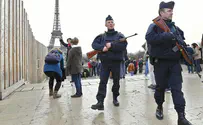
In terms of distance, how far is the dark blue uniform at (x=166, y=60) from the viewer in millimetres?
2465

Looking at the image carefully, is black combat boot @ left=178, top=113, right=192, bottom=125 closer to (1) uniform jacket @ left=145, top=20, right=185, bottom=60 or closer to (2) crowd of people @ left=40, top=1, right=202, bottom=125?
(2) crowd of people @ left=40, top=1, right=202, bottom=125

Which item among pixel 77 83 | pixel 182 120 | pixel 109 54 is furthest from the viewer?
pixel 77 83

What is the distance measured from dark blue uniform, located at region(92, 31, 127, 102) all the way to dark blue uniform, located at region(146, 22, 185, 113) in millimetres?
700

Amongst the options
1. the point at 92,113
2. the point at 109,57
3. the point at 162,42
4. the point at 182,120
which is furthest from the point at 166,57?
the point at 92,113

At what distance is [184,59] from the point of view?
2.64 m

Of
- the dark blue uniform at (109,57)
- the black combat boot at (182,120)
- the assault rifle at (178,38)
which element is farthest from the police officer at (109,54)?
the black combat boot at (182,120)

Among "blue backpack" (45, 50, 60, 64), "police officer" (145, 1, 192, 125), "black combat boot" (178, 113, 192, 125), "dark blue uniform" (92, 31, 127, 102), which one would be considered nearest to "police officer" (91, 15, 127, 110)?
"dark blue uniform" (92, 31, 127, 102)

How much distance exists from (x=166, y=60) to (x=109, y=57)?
1.01 metres

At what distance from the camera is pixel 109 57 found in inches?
128

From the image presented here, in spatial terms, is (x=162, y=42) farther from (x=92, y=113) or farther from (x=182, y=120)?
(x=92, y=113)

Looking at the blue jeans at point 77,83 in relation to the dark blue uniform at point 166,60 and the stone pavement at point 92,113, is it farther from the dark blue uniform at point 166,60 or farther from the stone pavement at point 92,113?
the dark blue uniform at point 166,60

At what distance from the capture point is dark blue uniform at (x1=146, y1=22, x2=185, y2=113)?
2.46m

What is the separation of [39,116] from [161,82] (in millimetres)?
1986

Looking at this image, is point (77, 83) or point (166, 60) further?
point (77, 83)
